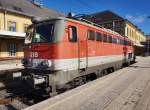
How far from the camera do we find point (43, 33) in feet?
33.6

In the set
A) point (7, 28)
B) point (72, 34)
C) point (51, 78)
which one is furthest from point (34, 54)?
point (7, 28)

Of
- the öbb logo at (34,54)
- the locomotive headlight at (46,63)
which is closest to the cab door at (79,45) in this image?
the locomotive headlight at (46,63)

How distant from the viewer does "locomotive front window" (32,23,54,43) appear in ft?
32.7

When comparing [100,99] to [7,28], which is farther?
[7,28]

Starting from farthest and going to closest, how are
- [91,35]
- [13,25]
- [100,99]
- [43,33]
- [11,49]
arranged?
[13,25] → [11,49] → [91,35] → [43,33] → [100,99]

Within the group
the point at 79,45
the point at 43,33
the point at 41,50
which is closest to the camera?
the point at 41,50

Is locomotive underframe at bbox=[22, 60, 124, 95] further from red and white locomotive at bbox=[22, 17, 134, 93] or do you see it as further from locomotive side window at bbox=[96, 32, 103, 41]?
locomotive side window at bbox=[96, 32, 103, 41]

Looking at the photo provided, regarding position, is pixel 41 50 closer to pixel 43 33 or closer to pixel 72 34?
pixel 43 33

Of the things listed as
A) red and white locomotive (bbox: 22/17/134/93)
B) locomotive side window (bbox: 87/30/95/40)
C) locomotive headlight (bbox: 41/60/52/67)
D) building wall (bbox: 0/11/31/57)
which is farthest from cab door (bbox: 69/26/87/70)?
building wall (bbox: 0/11/31/57)

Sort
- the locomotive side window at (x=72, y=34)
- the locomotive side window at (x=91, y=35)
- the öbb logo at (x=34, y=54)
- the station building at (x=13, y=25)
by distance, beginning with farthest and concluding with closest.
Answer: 1. the station building at (x=13, y=25)
2. the locomotive side window at (x=91, y=35)
3. the locomotive side window at (x=72, y=34)
4. the öbb logo at (x=34, y=54)

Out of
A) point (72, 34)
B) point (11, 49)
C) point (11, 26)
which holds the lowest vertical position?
point (11, 49)

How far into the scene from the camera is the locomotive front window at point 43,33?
32.7 ft

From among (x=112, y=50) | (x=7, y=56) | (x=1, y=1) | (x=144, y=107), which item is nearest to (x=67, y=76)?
(x=144, y=107)

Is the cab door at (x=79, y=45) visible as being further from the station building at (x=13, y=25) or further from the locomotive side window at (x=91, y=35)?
the station building at (x=13, y=25)
